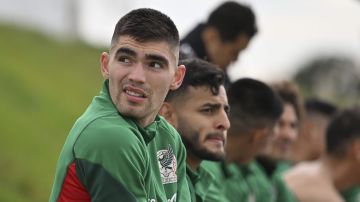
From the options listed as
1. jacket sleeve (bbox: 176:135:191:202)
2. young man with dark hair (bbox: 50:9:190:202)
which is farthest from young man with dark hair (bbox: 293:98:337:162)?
young man with dark hair (bbox: 50:9:190:202)

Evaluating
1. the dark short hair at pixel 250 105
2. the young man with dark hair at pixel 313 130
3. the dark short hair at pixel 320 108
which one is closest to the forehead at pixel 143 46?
the dark short hair at pixel 250 105

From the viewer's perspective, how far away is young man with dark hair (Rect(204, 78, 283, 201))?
746cm

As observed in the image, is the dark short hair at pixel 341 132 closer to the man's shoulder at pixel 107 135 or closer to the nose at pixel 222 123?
the nose at pixel 222 123

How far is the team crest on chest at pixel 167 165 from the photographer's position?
5.46m

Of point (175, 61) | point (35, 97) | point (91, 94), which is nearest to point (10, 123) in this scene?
point (35, 97)

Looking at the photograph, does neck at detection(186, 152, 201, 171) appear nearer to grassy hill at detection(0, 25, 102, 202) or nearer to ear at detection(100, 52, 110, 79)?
ear at detection(100, 52, 110, 79)

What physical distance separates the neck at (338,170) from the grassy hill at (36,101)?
4.94 meters

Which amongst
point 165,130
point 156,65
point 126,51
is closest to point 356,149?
point 165,130

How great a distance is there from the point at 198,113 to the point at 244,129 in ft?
3.84

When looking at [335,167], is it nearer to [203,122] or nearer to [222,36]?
[222,36]

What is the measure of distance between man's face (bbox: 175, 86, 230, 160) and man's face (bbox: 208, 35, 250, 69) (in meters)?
1.84

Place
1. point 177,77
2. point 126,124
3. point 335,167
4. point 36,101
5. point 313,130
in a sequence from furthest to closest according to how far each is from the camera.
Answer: point 36,101, point 313,130, point 335,167, point 177,77, point 126,124

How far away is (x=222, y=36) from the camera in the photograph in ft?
27.2

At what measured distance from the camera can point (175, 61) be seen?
5.30 metres
